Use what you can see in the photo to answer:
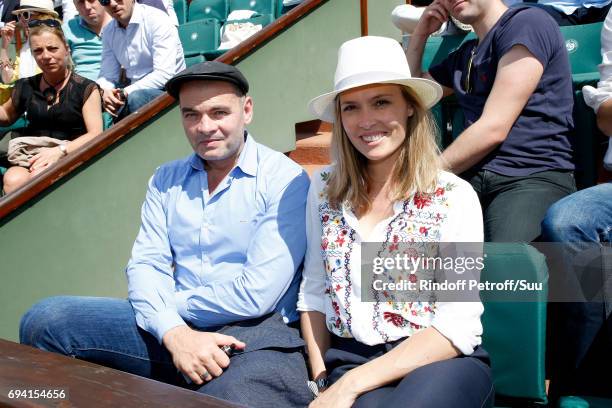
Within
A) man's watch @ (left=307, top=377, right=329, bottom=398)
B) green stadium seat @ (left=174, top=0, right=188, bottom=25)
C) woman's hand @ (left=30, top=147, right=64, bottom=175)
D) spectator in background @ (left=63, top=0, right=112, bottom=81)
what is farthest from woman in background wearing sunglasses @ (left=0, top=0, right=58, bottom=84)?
man's watch @ (left=307, top=377, right=329, bottom=398)

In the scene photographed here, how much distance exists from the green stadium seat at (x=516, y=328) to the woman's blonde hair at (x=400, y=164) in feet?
1.07

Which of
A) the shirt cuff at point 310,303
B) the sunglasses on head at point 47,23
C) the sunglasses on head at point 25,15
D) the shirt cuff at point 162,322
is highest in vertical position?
the sunglasses on head at point 25,15

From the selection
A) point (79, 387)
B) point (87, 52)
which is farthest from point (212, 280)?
point (87, 52)

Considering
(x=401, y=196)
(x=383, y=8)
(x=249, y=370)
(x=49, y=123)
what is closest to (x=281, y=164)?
(x=401, y=196)

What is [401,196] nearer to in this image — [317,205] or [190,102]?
[317,205]

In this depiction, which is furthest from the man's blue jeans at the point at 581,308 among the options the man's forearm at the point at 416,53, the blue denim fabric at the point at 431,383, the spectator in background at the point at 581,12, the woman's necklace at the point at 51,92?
the woman's necklace at the point at 51,92

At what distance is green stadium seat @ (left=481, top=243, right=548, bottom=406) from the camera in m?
1.94

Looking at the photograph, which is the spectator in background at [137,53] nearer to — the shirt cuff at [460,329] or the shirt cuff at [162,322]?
the shirt cuff at [162,322]

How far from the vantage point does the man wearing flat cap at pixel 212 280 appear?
6.37 ft

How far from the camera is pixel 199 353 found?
6.31 feet

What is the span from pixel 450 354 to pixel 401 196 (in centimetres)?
46

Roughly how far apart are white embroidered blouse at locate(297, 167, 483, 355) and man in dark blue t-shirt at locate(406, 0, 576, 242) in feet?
2.03

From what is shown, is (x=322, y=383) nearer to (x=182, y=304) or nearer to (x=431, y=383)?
(x=431, y=383)

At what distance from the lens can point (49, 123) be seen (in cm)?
382
